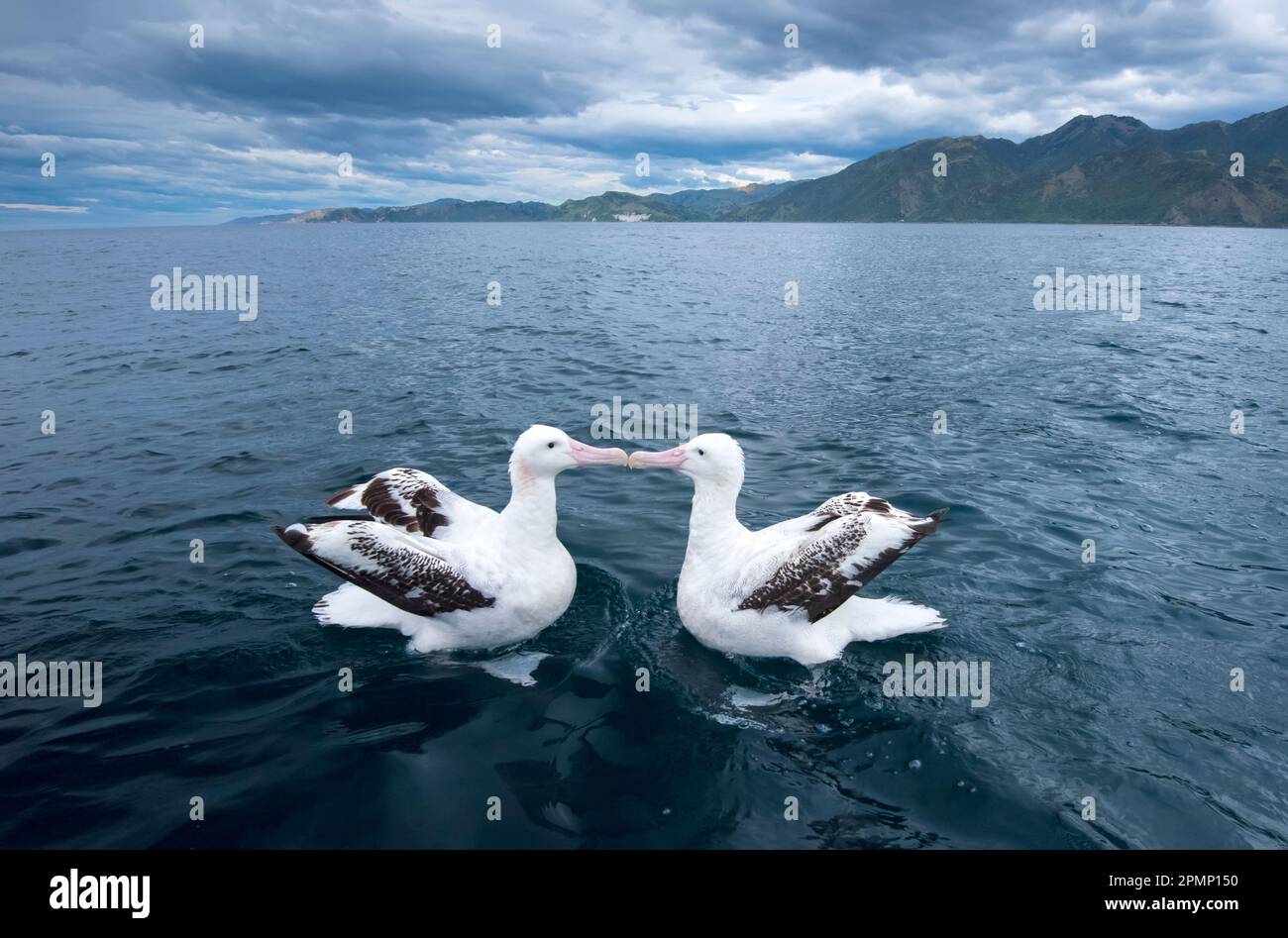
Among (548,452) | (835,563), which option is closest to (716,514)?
(835,563)

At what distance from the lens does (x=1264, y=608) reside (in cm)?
941

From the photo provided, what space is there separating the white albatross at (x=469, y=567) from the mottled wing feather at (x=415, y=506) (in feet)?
0.74

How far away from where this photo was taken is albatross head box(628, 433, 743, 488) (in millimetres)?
8836

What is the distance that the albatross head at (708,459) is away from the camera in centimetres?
884

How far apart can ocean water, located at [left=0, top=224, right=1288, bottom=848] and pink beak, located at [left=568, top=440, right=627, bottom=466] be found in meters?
2.33

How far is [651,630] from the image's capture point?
9289 mm

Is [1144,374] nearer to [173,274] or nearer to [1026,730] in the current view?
Answer: [1026,730]

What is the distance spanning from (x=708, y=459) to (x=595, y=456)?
Answer: 4.74 ft

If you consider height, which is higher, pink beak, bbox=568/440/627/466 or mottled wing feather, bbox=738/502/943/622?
pink beak, bbox=568/440/627/466

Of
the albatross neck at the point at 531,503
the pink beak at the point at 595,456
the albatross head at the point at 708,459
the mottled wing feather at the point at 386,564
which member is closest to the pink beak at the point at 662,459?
the albatross head at the point at 708,459

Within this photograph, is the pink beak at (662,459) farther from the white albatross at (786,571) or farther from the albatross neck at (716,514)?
the albatross neck at (716,514)

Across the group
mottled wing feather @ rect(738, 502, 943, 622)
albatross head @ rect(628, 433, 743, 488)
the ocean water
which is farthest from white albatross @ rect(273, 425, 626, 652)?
mottled wing feather @ rect(738, 502, 943, 622)

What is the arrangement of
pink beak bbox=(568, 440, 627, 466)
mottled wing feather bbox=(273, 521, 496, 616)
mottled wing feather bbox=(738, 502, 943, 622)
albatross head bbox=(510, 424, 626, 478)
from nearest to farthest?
mottled wing feather bbox=(273, 521, 496, 616) < mottled wing feather bbox=(738, 502, 943, 622) < pink beak bbox=(568, 440, 627, 466) < albatross head bbox=(510, 424, 626, 478)

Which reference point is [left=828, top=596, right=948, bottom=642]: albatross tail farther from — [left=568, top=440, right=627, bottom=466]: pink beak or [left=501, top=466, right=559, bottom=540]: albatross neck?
[left=501, top=466, right=559, bottom=540]: albatross neck
